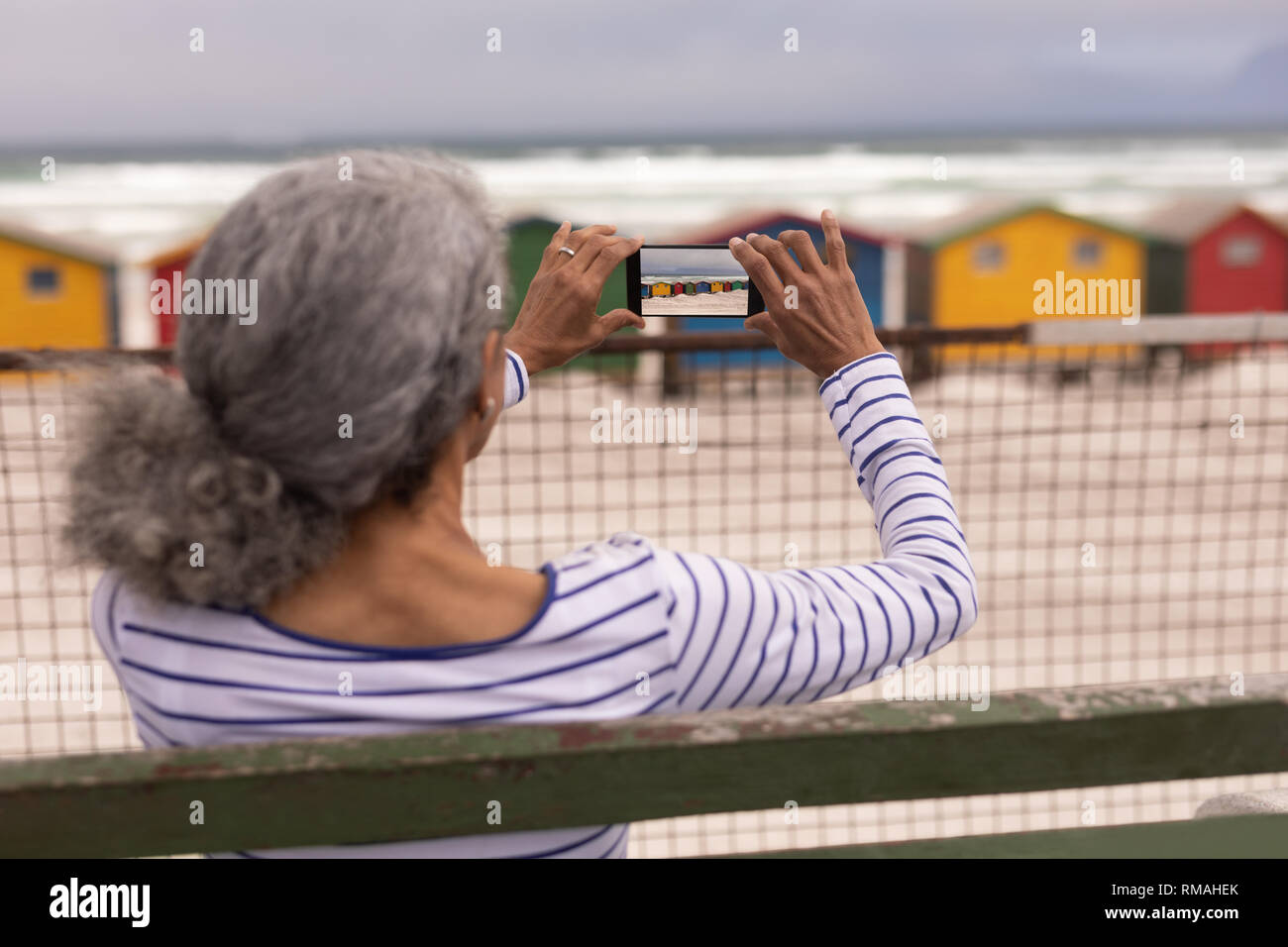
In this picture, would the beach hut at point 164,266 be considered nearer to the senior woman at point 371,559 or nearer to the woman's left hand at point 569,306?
the woman's left hand at point 569,306

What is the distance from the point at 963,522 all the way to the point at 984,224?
35.3 feet

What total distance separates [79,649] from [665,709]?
177 inches

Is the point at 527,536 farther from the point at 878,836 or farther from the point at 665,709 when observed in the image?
the point at 665,709

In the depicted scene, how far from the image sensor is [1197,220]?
17.4 m

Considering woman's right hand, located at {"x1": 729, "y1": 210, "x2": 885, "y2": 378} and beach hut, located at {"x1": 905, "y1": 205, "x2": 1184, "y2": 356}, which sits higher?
beach hut, located at {"x1": 905, "y1": 205, "x2": 1184, "y2": 356}

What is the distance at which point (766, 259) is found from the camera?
1384 mm

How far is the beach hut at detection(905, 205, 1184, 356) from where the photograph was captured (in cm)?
1620

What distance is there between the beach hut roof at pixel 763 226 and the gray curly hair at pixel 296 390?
13.8 meters

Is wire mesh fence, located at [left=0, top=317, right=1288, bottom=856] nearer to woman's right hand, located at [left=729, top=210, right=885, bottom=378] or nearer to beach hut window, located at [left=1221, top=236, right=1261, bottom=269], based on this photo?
woman's right hand, located at [left=729, top=210, right=885, bottom=378]

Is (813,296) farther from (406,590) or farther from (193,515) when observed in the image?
(193,515)

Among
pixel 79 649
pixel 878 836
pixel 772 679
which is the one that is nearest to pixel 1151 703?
pixel 772 679

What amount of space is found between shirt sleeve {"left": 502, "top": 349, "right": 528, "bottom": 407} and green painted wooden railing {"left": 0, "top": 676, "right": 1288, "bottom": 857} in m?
0.60

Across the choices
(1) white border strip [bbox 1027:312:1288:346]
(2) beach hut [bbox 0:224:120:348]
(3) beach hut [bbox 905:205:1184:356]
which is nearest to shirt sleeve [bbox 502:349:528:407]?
(1) white border strip [bbox 1027:312:1288:346]

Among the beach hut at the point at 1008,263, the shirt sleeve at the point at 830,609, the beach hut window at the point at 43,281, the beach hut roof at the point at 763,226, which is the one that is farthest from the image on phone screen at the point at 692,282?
the beach hut at the point at 1008,263
